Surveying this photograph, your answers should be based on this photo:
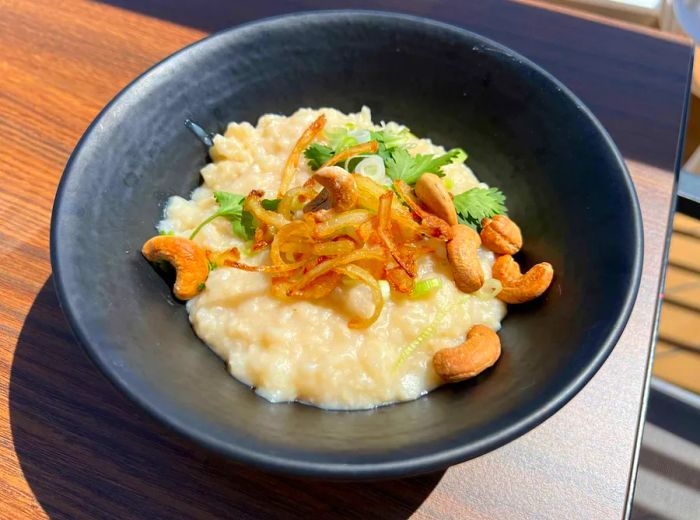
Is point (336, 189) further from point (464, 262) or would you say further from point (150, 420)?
point (150, 420)

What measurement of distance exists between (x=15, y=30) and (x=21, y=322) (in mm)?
1902

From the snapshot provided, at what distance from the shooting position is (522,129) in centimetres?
240

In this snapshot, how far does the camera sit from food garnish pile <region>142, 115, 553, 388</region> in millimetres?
1962

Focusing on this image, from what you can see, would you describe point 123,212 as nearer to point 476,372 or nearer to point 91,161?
point 91,161

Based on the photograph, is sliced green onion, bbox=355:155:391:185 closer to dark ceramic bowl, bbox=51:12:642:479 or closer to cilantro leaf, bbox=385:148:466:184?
cilantro leaf, bbox=385:148:466:184

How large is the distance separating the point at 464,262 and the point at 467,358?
342 mm

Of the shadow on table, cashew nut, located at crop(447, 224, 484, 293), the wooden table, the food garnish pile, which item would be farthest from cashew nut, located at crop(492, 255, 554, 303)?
the shadow on table

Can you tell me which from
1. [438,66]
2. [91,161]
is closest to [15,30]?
[91,161]

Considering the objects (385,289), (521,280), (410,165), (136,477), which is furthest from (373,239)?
(136,477)

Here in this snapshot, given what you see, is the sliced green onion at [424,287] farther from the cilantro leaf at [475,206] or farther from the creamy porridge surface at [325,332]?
the cilantro leaf at [475,206]

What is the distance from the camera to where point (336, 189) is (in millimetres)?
1983

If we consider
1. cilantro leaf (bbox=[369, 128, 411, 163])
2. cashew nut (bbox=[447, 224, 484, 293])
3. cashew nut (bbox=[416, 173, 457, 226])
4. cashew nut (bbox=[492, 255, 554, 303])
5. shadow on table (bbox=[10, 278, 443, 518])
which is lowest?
shadow on table (bbox=[10, 278, 443, 518])

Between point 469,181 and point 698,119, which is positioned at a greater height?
point 469,181

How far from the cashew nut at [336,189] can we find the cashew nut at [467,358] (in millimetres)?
591
